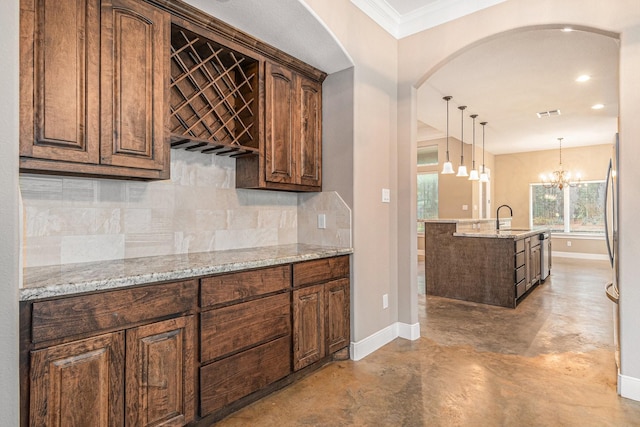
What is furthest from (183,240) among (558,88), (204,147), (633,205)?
(558,88)

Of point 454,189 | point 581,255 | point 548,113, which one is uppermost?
point 548,113

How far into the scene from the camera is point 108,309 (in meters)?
1.52

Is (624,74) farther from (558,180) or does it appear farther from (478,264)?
(558,180)

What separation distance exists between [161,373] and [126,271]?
52cm

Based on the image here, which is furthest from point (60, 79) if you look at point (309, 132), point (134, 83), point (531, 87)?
point (531, 87)

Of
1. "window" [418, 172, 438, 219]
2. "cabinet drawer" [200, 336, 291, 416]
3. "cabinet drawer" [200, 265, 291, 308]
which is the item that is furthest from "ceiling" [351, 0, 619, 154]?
"cabinet drawer" [200, 336, 291, 416]

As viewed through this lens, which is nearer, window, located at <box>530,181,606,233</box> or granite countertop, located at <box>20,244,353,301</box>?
granite countertop, located at <box>20,244,353,301</box>

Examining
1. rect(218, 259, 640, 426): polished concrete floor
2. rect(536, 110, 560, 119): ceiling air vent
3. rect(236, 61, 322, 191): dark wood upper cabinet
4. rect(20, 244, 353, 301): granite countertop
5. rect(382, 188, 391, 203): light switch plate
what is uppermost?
rect(536, 110, 560, 119): ceiling air vent

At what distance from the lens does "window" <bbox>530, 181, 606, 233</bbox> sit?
877 centimetres

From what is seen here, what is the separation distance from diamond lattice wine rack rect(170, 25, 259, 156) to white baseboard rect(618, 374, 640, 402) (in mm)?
2891

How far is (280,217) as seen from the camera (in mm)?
3129

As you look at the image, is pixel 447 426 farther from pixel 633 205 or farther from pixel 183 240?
pixel 183 240

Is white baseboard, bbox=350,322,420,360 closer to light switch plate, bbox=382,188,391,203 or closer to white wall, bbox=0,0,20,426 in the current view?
light switch plate, bbox=382,188,391,203

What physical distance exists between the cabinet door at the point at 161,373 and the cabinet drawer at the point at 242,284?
0.54 ft
